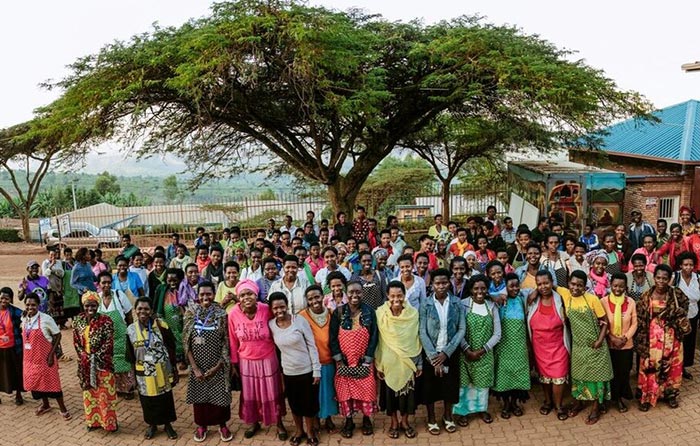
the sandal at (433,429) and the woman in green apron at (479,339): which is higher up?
the woman in green apron at (479,339)

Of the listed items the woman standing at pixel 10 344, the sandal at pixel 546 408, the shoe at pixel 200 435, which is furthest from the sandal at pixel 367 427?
the woman standing at pixel 10 344

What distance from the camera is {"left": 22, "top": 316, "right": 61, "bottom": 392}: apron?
5.36m

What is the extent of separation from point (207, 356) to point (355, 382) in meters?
1.34

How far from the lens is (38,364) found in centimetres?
538

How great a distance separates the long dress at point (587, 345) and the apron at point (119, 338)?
4.25 meters

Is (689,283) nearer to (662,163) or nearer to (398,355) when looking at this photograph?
(398,355)

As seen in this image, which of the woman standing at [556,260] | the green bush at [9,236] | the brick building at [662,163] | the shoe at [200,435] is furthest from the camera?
the green bush at [9,236]

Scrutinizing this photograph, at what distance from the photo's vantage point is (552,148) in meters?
14.6

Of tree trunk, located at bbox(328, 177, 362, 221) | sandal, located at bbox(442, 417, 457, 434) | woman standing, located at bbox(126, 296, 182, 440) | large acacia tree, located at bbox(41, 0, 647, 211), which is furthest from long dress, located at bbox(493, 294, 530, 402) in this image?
tree trunk, located at bbox(328, 177, 362, 221)

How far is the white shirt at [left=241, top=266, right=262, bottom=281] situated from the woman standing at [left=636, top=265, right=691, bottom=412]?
4016 mm

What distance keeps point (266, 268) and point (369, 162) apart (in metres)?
8.84

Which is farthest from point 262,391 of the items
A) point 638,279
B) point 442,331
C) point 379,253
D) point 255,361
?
point 638,279

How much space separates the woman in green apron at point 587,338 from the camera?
15.6ft

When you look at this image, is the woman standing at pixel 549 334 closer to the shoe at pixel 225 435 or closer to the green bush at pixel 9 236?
the shoe at pixel 225 435
